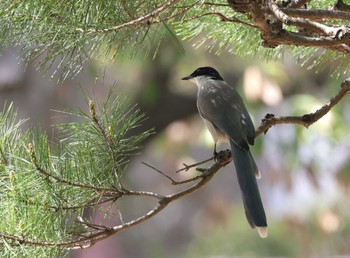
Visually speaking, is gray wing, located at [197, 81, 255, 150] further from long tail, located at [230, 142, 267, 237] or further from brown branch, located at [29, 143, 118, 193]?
brown branch, located at [29, 143, 118, 193]

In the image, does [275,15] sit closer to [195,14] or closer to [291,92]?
[195,14]

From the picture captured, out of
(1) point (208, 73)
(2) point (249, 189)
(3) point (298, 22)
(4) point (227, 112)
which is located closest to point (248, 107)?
(1) point (208, 73)

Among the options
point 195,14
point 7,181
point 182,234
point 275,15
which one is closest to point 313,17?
point 275,15

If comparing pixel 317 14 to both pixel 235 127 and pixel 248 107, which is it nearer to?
pixel 235 127

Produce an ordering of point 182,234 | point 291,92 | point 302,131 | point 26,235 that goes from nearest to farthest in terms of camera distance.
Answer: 1. point 26,235
2. point 302,131
3. point 291,92
4. point 182,234

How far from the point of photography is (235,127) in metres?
1.87

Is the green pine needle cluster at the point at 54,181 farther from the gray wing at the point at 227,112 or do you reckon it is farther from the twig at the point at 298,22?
the gray wing at the point at 227,112

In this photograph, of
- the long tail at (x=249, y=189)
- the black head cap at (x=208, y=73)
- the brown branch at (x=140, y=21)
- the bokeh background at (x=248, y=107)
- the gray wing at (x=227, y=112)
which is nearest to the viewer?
the brown branch at (x=140, y=21)

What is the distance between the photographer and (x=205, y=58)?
15.3 ft

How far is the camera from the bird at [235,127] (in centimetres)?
155

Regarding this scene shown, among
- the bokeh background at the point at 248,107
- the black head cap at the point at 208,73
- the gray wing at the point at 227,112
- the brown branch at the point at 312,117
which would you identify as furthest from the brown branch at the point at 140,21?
the bokeh background at the point at 248,107

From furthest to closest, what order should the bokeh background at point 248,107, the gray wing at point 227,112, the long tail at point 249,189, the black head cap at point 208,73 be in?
the bokeh background at point 248,107, the black head cap at point 208,73, the gray wing at point 227,112, the long tail at point 249,189

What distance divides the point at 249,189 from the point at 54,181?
419 mm

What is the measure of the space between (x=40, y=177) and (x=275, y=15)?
0.43m
